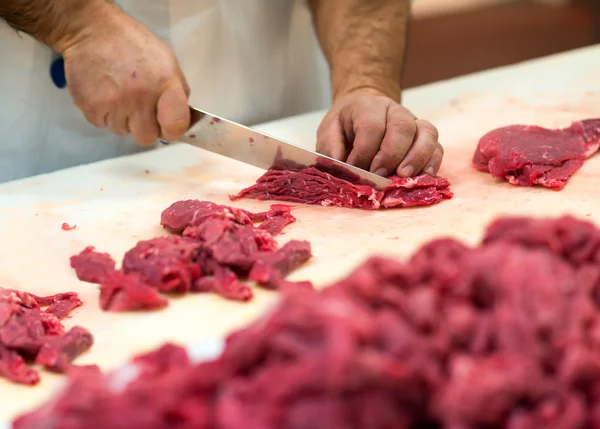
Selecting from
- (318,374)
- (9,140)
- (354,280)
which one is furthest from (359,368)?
(9,140)

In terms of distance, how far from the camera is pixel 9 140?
3311mm

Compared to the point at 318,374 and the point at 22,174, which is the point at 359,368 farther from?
the point at 22,174

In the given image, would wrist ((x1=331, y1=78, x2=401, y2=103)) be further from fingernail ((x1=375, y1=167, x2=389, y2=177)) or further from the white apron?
fingernail ((x1=375, y1=167, x2=389, y2=177))

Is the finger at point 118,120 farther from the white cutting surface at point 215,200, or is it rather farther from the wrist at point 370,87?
the wrist at point 370,87

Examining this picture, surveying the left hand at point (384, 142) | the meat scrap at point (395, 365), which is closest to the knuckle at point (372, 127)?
the left hand at point (384, 142)

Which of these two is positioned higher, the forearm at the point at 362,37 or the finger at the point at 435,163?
the forearm at the point at 362,37

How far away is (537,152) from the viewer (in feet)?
9.05

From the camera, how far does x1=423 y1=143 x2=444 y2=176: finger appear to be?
2791 mm

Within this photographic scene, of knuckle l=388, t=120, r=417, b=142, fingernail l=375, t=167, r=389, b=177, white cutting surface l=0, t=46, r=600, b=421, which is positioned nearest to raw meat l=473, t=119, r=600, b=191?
white cutting surface l=0, t=46, r=600, b=421

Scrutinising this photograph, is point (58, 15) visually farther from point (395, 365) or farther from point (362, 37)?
point (395, 365)

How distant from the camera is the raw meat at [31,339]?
1.74m

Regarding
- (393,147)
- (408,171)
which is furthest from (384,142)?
(408,171)

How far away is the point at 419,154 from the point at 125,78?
47.2 inches

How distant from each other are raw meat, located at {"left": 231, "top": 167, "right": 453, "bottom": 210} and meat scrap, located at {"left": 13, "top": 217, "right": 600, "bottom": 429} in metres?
1.35
